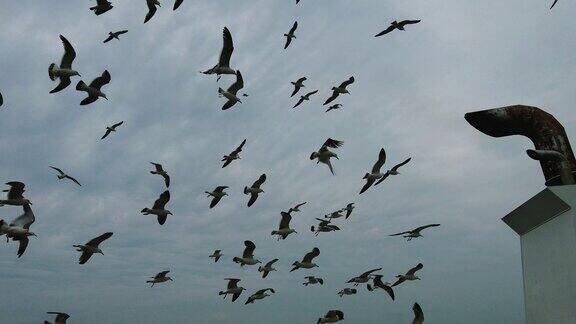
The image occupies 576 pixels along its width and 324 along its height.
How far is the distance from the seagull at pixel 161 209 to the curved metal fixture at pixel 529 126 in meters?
16.1

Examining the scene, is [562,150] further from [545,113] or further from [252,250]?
[252,250]

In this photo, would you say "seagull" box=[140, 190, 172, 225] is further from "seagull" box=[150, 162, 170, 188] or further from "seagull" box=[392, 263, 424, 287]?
"seagull" box=[392, 263, 424, 287]

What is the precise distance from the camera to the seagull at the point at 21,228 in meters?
22.3

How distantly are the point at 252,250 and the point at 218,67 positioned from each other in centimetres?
933

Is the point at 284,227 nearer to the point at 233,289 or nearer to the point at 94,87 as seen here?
the point at 233,289

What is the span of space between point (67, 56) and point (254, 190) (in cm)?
1001

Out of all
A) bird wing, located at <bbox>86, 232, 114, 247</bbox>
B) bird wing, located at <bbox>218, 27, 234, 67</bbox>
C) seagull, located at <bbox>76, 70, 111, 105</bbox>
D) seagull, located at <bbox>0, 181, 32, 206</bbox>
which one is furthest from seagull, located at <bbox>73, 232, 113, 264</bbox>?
bird wing, located at <bbox>218, 27, 234, 67</bbox>

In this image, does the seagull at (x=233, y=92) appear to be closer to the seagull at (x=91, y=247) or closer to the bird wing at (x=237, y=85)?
the bird wing at (x=237, y=85)

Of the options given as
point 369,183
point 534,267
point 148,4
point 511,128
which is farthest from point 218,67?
point 534,267

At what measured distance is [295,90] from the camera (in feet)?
93.4

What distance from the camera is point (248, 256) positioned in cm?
2855

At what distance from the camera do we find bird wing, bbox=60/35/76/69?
2189 centimetres

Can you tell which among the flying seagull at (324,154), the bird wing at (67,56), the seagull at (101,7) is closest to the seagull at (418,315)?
the flying seagull at (324,154)

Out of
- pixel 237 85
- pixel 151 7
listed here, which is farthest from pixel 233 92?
pixel 151 7
